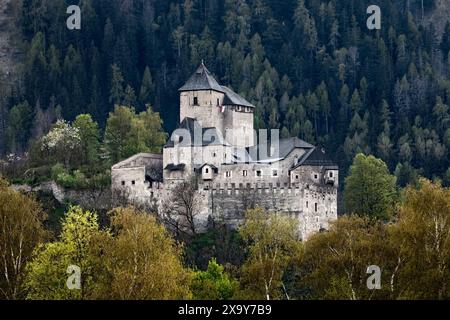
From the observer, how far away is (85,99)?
476 ft

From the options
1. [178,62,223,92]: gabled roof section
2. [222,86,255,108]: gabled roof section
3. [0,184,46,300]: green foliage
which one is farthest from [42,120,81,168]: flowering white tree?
[0,184,46,300]: green foliage

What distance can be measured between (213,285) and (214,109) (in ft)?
91.5

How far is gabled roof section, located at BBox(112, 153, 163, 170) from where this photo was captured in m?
95.9

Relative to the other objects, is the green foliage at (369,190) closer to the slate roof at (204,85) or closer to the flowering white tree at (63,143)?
the slate roof at (204,85)

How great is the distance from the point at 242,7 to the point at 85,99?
1978cm

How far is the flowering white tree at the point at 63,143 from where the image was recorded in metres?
107

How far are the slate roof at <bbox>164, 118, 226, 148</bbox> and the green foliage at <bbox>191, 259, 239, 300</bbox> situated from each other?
19271 mm

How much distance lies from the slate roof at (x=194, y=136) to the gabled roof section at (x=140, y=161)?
1.42 meters

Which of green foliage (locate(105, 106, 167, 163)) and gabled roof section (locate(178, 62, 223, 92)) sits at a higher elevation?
gabled roof section (locate(178, 62, 223, 92))

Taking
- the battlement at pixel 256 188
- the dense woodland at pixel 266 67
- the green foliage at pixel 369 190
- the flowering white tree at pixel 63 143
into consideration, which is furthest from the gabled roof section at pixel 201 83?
the dense woodland at pixel 266 67

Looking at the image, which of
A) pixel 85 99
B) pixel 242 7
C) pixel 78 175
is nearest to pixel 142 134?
pixel 78 175

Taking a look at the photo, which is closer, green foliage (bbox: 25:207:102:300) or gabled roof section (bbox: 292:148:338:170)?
green foliage (bbox: 25:207:102:300)

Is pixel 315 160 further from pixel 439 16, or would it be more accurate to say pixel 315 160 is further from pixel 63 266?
pixel 439 16

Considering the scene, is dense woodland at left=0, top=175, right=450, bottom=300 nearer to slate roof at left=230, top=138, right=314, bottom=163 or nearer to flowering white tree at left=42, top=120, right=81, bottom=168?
slate roof at left=230, top=138, right=314, bottom=163
